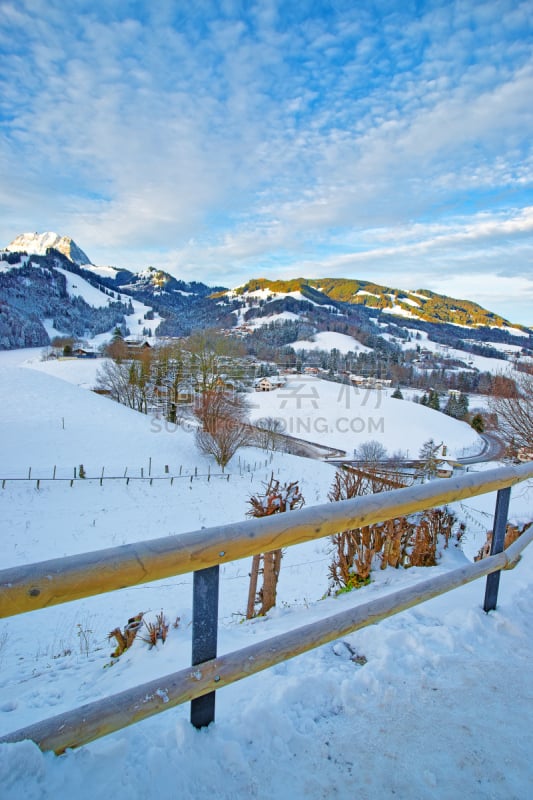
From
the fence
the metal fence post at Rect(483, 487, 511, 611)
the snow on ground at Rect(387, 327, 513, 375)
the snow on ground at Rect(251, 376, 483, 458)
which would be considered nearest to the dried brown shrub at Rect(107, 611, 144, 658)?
the fence

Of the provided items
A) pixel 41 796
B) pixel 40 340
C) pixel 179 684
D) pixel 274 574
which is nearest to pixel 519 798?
pixel 179 684

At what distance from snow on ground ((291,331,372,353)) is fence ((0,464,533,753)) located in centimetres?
11216

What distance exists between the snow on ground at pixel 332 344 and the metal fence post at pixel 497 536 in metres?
111

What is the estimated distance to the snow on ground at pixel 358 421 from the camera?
146 ft

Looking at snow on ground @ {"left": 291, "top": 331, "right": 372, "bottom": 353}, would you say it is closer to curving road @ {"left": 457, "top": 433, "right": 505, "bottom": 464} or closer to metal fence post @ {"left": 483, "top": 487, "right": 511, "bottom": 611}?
curving road @ {"left": 457, "top": 433, "right": 505, "bottom": 464}

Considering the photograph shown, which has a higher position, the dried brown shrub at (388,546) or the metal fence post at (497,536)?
the metal fence post at (497,536)

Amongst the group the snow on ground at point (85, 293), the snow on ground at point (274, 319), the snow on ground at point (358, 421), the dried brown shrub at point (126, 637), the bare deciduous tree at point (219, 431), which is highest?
the snow on ground at point (85, 293)

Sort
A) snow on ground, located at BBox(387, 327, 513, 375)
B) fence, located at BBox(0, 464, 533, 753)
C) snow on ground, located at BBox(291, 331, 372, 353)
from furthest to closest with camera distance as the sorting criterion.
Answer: snow on ground, located at BBox(291, 331, 372, 353) → snow on ground, located at BBox(387, 327, 513, 375) → fence, located at BBox(0, 464, 533, 753)

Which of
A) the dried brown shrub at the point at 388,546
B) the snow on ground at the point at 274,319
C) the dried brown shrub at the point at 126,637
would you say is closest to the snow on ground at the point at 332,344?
the snow on ground at the point at 274,319

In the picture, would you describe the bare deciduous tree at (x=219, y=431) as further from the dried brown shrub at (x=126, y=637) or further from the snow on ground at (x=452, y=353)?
the snow on ground at (x=452, y=353)

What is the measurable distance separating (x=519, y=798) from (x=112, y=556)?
5.56 ft

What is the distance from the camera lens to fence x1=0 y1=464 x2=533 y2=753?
106 cm

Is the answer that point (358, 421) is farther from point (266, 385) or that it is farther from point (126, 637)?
point (126, 637)

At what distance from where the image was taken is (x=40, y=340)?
361 feet
